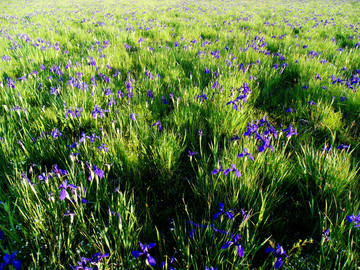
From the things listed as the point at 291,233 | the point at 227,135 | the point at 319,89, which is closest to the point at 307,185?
the point at 291,233

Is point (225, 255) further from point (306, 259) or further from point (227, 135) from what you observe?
point (227, 135)

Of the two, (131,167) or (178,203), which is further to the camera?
(131,167)

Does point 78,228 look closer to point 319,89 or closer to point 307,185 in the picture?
point 307,185

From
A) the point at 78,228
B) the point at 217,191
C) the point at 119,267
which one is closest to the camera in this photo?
the point at 119,267

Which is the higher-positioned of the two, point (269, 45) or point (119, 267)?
point (269, 45)

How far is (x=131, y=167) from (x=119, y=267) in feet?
2.83

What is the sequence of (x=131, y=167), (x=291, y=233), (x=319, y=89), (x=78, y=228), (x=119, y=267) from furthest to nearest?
(x=319, y=89) → (x=131, y=167) → (x=291, y=233) → (x=78, y=228) → (x=119, y=267)

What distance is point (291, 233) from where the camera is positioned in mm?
1447

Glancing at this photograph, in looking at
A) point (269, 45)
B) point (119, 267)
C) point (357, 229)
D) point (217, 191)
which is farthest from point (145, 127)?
point (269, 45)

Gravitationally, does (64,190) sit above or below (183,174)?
above

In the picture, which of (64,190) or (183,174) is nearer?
(64,190)

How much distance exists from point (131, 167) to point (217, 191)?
797 mm

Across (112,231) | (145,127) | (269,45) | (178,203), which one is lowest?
(178,203)

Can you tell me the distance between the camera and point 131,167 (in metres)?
1.89
